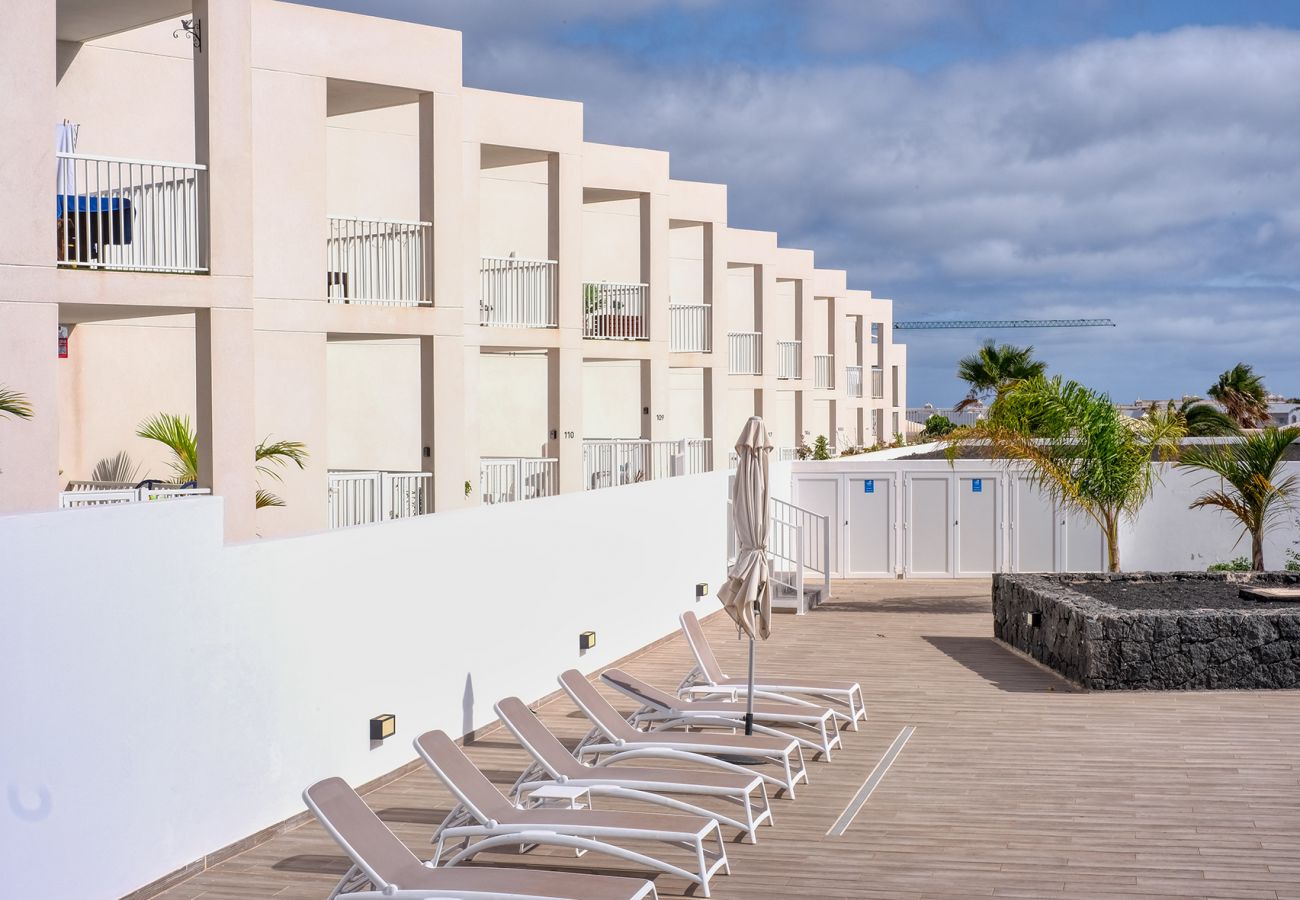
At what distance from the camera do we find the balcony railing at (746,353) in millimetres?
34719

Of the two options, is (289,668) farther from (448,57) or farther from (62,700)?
(448,57)

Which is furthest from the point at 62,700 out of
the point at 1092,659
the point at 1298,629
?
the point at 1298,629

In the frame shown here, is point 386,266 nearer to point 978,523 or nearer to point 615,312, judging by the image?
point 615,312

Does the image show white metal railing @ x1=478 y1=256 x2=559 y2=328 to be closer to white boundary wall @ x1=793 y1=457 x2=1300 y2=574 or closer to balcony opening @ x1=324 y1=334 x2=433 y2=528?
balcony opening @ x1=324 y1=334 x2=433 y2=528

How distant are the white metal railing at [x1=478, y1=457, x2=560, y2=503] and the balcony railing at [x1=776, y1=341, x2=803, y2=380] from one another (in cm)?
1682

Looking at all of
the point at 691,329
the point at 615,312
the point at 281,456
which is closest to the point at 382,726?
the point at 281,456

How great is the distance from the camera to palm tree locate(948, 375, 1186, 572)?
56.2 feet

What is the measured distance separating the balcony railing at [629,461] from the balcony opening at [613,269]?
2.05 metres

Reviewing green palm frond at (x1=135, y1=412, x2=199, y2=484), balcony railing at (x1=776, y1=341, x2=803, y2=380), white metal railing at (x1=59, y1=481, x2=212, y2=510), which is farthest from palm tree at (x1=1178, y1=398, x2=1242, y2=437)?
white metal railing at (x1=59, y1=481, x2=212, y2=510)

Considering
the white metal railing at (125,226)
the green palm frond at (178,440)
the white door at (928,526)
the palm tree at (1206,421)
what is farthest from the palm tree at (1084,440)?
the palm tree at (1206,421)

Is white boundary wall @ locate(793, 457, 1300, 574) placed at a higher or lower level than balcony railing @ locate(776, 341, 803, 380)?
lower

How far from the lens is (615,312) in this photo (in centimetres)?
2641

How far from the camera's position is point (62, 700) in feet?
20.8

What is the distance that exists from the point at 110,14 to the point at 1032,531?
15.6m
